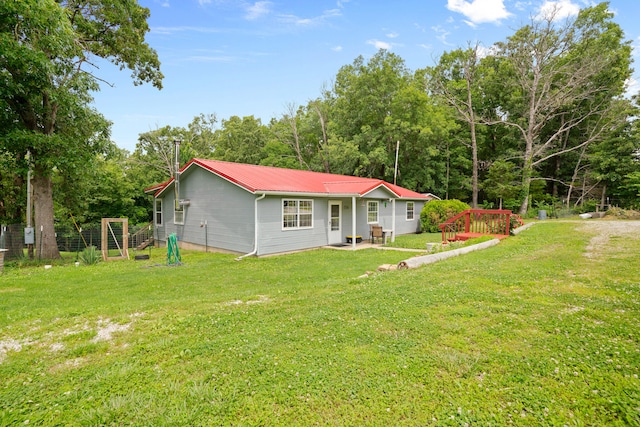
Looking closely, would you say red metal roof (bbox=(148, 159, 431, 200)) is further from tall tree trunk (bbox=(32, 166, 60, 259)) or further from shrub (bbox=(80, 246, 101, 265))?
shrub (bbox=(80, 246, 101, 265))

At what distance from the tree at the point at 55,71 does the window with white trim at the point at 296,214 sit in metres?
7.42

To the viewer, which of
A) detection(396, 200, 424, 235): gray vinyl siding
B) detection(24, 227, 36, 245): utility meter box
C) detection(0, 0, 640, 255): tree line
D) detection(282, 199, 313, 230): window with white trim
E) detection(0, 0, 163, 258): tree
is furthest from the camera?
detection(0, 0, 640, 255): tree line

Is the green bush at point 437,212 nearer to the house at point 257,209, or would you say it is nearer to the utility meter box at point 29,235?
the house at point 257,209

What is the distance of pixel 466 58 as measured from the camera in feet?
93.4

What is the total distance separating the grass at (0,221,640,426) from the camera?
2410 mm

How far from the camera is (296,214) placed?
12.7 m

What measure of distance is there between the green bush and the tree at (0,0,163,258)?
16069 millimetres

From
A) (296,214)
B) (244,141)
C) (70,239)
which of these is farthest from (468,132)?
(70,239)

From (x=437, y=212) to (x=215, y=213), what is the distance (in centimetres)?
1248

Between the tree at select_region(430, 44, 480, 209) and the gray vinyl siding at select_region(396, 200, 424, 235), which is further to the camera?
the tree at select_region(430, 44, 480, 209)

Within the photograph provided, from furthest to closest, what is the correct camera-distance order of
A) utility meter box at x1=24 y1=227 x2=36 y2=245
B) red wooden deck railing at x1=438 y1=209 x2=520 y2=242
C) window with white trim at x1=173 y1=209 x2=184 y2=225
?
window with white trim at x1=173 y1=209 x2=184 y2=225, red wooden deck railing at x1=438 y1=209 x2=520 y2=242, utility meter box at x1=24 y1=227 x2=36 y2=245

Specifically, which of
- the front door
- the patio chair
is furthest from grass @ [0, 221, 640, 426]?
the patio chair

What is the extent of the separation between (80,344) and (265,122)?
3605cm

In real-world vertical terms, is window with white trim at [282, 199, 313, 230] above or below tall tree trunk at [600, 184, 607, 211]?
below
